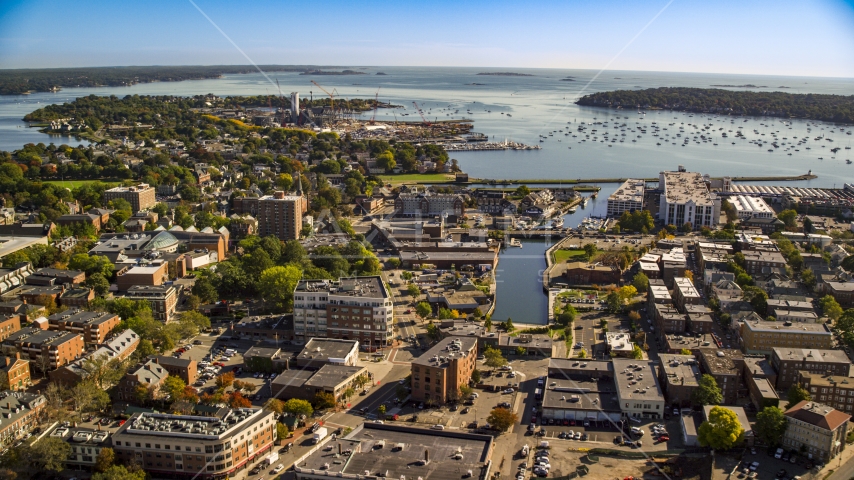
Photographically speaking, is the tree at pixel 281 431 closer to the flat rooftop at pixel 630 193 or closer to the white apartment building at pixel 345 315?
the white apartment building at pixel 345 315

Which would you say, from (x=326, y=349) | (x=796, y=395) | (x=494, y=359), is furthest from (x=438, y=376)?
(x=796, y=395)

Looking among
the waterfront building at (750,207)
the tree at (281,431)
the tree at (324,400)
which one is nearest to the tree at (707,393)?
the tree at (324,400)

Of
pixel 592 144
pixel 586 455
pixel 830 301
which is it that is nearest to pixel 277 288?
pixel 586 455

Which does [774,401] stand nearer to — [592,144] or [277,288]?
[277,288]

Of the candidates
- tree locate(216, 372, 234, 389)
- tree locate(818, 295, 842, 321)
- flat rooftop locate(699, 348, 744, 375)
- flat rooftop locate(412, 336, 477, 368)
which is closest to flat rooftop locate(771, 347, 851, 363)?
flat rooftop locate(699, 348, 744, 375)

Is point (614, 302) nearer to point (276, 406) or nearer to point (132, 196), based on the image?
point (276, 406)
